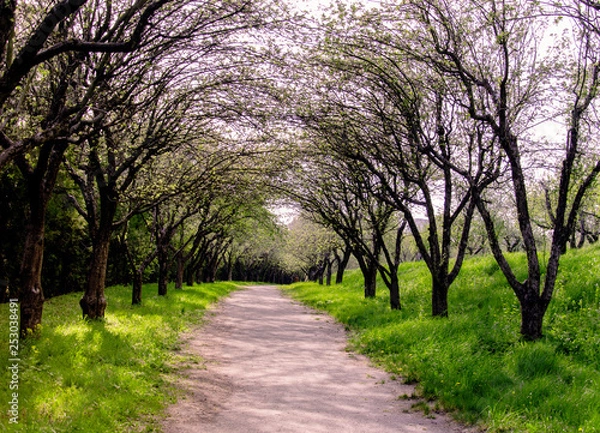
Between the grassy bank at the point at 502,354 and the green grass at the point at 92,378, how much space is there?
4210mm

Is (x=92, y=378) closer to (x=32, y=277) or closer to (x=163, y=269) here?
(x=32, y=277)

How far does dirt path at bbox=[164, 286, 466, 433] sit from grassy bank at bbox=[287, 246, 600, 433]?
548 millimetres

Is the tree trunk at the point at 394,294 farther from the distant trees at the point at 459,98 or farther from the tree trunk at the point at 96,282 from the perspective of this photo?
the tree trunk at the point at 96,282

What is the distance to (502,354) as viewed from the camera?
8.78m

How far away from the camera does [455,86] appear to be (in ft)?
34.2

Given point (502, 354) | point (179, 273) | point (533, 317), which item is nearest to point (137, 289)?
point (179, 273)

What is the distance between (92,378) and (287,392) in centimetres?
293

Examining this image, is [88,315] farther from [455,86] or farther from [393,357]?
[455,86]

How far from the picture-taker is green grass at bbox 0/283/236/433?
5391 millimetres

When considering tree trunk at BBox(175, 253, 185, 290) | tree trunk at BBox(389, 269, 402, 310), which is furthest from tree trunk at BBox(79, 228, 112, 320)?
tree trunk at BBox(175, 253, 185, 290)

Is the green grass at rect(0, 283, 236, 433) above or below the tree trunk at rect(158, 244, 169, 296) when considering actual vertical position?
below

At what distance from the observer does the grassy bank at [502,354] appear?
6.13 metres

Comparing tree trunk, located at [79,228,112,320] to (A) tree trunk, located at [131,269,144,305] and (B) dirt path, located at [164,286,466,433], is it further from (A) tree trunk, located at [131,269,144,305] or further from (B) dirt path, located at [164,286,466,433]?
(A) tree trunk, located at [131,269,144,305]

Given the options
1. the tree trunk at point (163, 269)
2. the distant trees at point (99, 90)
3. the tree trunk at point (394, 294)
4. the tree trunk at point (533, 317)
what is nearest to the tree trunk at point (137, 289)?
the tree trunk at point (163, 269)
